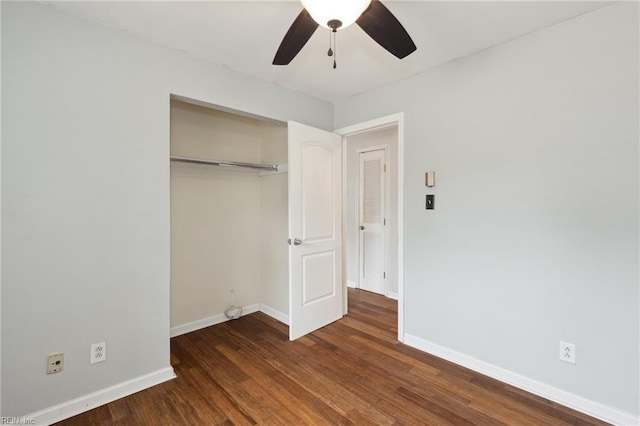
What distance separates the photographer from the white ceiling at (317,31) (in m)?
1.69

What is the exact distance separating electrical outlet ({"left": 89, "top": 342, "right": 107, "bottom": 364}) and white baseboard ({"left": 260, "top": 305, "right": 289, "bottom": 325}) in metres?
1.67

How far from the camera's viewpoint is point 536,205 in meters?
1.96

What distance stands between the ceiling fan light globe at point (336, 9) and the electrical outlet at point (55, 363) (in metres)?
2.37

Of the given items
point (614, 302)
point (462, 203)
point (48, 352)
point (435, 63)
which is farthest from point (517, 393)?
point (48, 352)

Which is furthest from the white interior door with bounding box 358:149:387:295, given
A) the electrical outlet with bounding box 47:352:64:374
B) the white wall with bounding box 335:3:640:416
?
the electrical outlet with bounding box 47:352:64:374

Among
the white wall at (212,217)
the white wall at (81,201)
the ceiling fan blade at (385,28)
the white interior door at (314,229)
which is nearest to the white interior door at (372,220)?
the white interior door at (314,229)

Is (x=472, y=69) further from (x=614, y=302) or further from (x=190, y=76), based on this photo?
(x=190, y=76)

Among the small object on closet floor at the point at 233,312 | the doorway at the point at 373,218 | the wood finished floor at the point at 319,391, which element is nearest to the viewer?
the wood finished floor at the point at 319,391

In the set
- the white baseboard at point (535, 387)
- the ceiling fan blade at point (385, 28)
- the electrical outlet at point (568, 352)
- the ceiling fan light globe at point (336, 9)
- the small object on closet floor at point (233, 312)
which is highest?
the ceiling fan blade at point (385, 28)

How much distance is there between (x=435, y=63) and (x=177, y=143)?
8.25ft

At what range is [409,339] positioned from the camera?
264 cm

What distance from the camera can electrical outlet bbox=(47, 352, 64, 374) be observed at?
1.69m

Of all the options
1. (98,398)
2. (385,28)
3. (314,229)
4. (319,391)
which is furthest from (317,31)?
(98,398)

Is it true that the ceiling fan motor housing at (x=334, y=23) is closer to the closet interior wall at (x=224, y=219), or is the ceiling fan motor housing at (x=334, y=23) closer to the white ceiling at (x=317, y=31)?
the white ceiling at (x=317, y=31)
